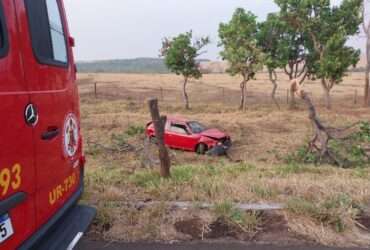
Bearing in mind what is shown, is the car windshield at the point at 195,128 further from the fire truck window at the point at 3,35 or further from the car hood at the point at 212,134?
the fire truck window at the point at 3,35

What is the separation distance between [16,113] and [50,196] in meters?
0.78

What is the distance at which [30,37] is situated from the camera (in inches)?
98.8

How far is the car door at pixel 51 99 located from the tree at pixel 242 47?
80.2 feet

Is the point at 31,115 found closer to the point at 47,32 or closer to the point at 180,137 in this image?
the point at 47,32

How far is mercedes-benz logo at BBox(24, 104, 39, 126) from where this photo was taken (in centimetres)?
233

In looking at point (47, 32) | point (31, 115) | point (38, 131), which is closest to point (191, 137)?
point (47, 32)

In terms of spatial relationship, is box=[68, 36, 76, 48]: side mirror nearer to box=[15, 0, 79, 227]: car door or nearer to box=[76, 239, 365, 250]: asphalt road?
box=[15, 0, 79, 227]: car door

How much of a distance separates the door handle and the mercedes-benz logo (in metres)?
0.15

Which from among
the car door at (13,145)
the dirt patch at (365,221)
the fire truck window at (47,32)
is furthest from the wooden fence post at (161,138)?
the car door at (13,145)

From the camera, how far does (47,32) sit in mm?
2820

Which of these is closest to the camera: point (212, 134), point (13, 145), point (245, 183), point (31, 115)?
point (13, 145)

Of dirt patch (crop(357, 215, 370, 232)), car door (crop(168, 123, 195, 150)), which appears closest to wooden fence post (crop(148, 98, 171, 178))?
dirt patch (crop(357, 215, 370, 232))

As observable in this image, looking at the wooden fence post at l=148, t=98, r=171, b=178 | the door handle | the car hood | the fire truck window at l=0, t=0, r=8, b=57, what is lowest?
the car hood

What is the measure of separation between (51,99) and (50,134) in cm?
23
